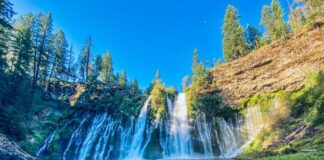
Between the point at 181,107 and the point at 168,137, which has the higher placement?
the point at 181,107

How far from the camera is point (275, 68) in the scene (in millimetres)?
30703

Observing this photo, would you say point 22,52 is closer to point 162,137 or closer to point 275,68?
point 162,137

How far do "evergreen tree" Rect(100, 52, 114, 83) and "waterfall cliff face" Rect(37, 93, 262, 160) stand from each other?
27035 millimetres

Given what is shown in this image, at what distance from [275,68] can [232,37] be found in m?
18.7

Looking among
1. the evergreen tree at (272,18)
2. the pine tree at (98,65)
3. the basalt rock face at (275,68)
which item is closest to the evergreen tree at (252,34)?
the evergreen tree at (272,18)

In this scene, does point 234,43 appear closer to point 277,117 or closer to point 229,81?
point 229,81

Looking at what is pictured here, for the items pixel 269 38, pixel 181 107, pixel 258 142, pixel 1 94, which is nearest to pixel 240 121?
pixel 258 142

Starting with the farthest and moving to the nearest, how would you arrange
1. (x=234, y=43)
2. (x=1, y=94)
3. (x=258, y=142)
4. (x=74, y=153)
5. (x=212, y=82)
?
(x=234, y=43)
(x=212, y=82)
(x=74, y=153)
(x=1, y=94)
(x=258, y=142)

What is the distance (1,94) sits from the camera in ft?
99.4

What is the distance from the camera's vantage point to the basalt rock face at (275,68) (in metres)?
28.3

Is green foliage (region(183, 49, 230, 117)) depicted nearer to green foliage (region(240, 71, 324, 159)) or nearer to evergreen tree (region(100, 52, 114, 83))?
green foliage (region(240, 71, 324, 159))

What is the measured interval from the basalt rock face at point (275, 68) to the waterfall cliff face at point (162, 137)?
130 inches

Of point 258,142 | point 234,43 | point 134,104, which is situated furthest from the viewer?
point 234,43

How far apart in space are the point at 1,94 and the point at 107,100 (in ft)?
48.5
